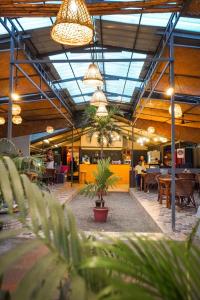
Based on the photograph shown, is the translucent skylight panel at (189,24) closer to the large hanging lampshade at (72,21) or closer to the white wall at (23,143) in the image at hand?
the large hanging lampshade at (72,21)

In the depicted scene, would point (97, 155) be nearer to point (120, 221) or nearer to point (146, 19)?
point (120, 221)

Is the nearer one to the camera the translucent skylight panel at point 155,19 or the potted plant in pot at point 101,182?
the translucent skylight panel at point 155,19

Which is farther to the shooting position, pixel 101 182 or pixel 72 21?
pixel 101 182

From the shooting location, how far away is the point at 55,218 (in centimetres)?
104

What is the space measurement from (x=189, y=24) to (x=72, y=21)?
4.19m

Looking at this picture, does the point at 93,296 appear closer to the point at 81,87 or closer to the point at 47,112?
the point at 81,87

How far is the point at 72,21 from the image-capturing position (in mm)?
2592

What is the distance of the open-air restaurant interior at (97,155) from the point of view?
907 mm

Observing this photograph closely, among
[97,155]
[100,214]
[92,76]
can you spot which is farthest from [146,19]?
[97,155]

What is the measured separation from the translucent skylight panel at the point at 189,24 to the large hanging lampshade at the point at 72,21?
140 inches

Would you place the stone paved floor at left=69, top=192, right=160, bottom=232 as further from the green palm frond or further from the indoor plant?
the indoor plant

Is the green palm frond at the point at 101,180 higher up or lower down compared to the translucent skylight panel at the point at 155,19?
lower down

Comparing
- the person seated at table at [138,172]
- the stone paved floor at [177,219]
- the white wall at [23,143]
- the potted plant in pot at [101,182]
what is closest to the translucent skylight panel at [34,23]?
the potted plant in pot at [101,182]

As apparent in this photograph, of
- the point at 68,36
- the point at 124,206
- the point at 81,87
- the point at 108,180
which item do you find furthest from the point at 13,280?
the point at 81,87
